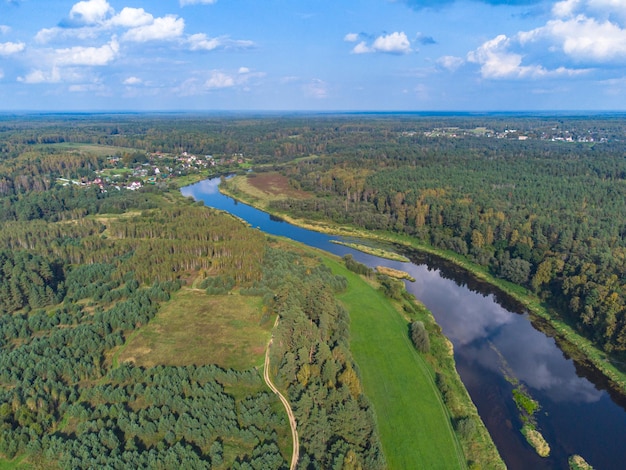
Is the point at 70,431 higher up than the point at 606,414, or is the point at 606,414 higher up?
the point at 70,431

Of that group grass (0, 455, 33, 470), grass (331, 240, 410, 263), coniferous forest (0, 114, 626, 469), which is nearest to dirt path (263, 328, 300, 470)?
coniferous forest (0, 114, 626, 469)

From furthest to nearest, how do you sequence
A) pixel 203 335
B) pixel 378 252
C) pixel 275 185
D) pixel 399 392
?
pixel 275 185, pixel 378 252, pixel 203 335, pixel 399 392

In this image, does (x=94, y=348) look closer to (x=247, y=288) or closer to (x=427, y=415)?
(x=247, y=288)

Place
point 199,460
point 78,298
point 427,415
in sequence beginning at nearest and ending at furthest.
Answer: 1. point 199,460
2. point 427,415
3. point 78,298

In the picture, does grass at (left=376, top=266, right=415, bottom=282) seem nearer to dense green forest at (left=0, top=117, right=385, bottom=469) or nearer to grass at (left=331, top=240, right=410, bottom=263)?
grass at (left=331, top=240, right=410, bottom=263)

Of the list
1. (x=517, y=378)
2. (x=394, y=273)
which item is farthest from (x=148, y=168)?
(x=517, y=378)

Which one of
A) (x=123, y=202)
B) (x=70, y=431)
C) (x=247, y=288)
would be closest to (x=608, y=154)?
(x=247, y=288)

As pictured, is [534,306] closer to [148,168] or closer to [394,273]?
[394,273]
